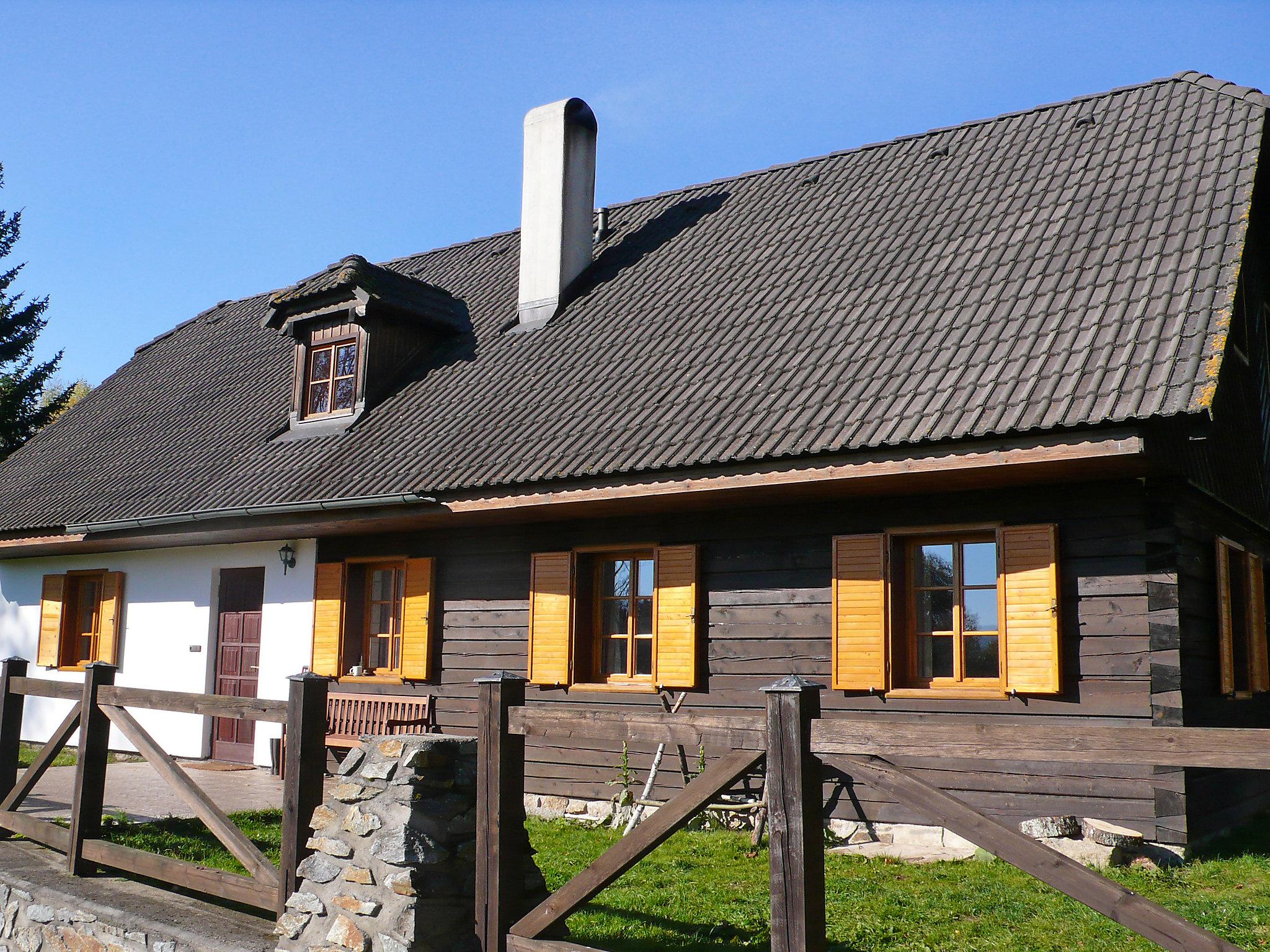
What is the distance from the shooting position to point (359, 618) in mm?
11461

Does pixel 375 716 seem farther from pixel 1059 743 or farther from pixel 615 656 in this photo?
pixel 1059 743

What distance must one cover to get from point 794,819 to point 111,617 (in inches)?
485

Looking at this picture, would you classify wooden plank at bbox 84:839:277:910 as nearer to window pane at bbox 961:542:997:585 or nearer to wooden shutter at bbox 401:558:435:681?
wooden shutter at bbox 401:558:435:681

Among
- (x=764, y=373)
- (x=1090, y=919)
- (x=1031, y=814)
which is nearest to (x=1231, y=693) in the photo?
(x=1031, y=814)

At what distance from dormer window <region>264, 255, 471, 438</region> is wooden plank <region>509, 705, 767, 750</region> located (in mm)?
7992

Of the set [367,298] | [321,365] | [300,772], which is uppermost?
[367,298]

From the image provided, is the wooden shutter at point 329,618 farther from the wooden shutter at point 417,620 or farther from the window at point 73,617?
the window at point 73,617

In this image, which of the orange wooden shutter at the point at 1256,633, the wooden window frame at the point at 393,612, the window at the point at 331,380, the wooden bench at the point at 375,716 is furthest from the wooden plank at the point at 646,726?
the window at the point at 331,380

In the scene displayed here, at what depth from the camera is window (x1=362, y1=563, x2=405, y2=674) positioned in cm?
1129

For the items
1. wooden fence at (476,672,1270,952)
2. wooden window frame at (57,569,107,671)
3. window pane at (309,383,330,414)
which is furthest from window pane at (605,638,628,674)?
wooden window frame at (57,569,107,671)

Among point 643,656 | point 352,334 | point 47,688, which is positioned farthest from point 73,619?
point 643,656

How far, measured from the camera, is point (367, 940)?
4566 mm

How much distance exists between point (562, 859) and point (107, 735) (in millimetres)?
2883

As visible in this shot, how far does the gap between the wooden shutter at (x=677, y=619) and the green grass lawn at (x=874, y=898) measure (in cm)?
A: 133
